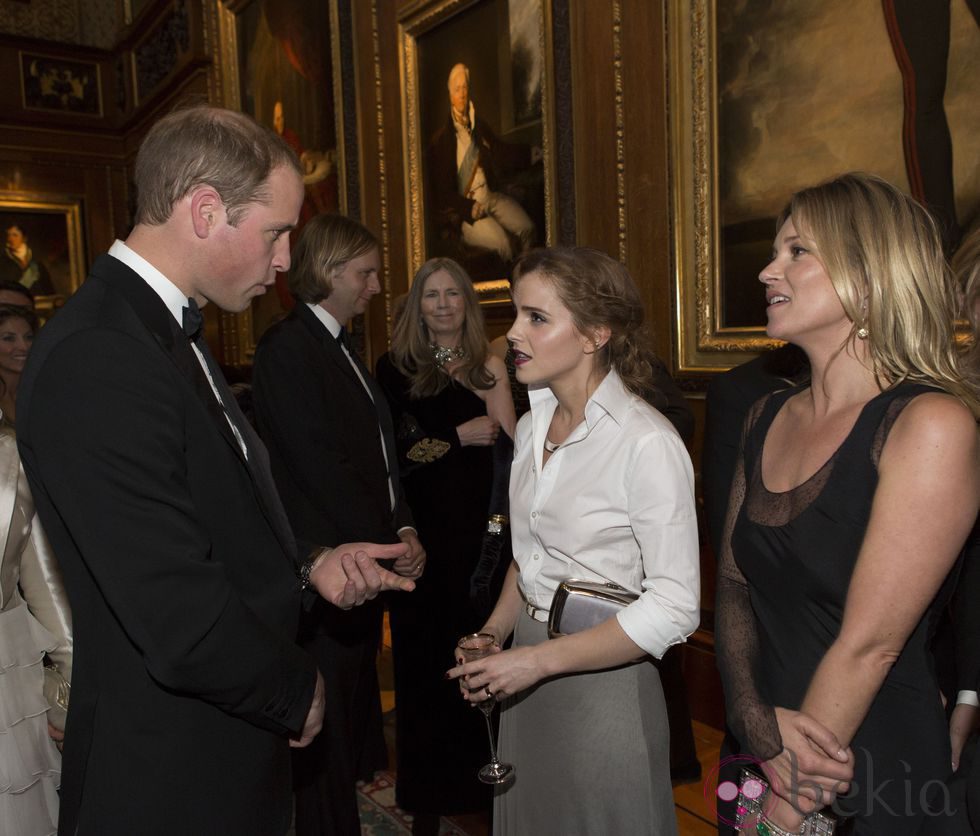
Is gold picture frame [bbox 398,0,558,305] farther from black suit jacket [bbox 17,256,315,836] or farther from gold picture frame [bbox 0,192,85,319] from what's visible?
gold picture frame [bbox 0,192,85,319]

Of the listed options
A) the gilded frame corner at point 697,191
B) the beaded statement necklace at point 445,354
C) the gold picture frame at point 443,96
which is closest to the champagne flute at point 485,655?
the beaded statement necklace at point 445,354

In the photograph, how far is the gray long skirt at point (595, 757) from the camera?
1890 millimetres

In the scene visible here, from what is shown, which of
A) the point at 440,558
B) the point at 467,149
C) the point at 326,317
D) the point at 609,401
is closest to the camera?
the point at 609,401

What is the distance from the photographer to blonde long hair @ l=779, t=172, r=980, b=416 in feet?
5.10

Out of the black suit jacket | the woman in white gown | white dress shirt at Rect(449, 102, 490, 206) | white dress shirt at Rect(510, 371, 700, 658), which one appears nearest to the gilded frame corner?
white dress shirt at Rect(449, 102, 490, 206)

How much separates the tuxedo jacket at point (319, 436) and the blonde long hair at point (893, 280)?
1.80 m

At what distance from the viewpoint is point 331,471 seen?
2.84 metres

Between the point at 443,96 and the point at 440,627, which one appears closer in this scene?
the point at 440,627

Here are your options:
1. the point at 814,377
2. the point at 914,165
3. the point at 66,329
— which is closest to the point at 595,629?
the point at 814,377

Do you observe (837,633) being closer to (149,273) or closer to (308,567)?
(308,567)

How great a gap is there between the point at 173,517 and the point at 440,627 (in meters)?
1.95

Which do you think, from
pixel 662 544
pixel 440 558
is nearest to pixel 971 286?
pixel 662 544

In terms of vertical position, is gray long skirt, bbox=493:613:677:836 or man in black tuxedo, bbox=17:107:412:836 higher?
man in black tuxedo, bbox=17:107:412:836

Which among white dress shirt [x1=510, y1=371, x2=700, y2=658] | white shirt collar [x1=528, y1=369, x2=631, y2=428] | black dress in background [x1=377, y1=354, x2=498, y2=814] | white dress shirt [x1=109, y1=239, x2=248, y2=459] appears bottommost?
black dress in background [x1=377, y1=354, x2=498, y2=814]
